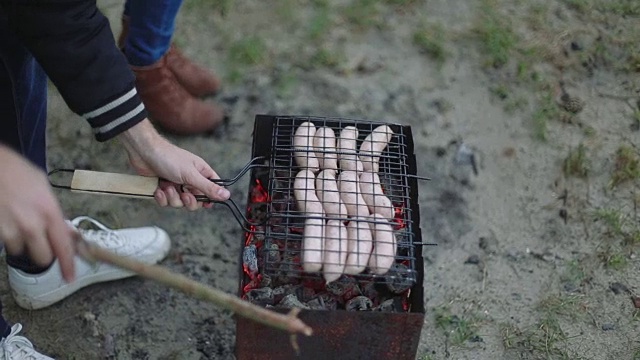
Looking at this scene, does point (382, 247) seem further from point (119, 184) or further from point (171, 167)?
point (119, 184)

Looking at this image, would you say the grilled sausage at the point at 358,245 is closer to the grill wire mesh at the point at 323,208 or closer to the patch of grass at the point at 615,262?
the grill wire mesh at the point at 323,208

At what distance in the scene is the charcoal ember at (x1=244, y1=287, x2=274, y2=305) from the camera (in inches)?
86.8

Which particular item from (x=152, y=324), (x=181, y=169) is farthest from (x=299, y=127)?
(x=152, y=324)

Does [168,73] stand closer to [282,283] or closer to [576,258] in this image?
[282,283]

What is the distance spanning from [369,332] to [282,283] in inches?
14.3

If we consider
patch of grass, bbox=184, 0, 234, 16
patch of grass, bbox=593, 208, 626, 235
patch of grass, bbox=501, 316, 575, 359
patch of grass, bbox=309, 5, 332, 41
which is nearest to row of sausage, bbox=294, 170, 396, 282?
patch of grass, bbox=501, 316, 575, 359

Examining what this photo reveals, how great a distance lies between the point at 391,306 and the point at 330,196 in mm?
382

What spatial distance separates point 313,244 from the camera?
6.98 feet

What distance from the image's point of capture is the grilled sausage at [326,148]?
2.42 meters

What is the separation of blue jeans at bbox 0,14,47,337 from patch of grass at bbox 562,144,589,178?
7.46ft

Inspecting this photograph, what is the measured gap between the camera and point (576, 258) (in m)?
3.10

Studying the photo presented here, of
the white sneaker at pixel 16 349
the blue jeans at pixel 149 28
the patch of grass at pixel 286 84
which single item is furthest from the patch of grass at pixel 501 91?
the white sneaker at pixel 16 349

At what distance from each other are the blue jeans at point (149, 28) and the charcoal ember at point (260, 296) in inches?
54.9

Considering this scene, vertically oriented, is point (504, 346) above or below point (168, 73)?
below
